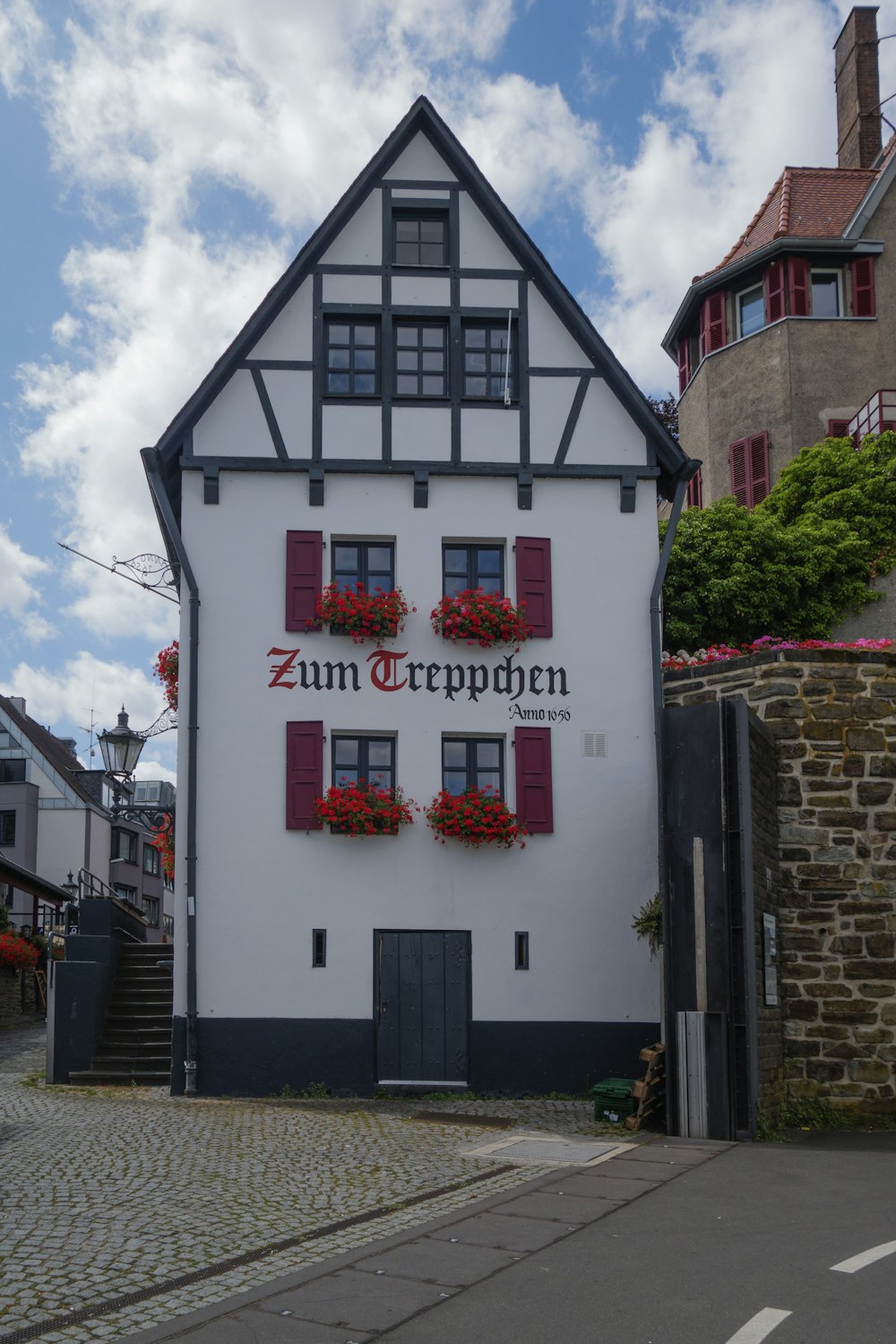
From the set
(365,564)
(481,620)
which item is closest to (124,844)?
(365,564)

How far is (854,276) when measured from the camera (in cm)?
3331

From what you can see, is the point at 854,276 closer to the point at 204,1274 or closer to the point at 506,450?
the point at 506,450

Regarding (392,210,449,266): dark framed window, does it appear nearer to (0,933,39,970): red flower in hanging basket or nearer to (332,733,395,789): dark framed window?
(332,733,395,789): dark framed window

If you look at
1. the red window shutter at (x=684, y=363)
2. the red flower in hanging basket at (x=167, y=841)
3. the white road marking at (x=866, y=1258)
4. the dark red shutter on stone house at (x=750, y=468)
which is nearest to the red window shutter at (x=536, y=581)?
the red flower in hanging basket at (x=167, y=841)

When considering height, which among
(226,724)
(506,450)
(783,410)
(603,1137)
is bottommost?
(603,1137)

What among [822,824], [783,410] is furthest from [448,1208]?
[783,410]

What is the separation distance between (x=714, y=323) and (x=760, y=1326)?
30.6 meters

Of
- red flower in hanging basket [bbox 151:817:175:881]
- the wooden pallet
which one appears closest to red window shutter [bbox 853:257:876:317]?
red flower in hanging basket [bbox 151:817:175:881]

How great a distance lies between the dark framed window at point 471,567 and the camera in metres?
18.5

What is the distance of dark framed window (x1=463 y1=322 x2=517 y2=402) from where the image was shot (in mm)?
18875

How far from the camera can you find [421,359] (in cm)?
1894

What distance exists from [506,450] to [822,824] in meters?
6.25

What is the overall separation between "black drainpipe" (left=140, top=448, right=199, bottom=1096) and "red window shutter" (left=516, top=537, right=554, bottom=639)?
4023 mm

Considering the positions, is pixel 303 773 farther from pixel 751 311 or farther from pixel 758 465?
pixel 751 311
